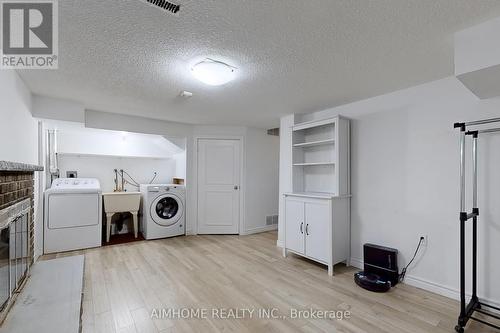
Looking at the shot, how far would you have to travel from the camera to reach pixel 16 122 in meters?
2.22

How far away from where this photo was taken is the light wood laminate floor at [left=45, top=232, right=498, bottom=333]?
183 centimetres

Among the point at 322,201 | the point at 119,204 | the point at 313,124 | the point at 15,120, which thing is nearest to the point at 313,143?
the point at 313,124

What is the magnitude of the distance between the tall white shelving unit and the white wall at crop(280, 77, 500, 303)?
19 centimetres

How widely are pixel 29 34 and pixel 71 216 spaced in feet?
9.15

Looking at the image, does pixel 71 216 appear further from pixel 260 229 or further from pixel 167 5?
pixel 167 5

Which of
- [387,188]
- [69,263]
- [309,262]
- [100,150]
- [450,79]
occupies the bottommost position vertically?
[309,262]

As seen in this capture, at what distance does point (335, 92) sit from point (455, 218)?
1727 millimetres

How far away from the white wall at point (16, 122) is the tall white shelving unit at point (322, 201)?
2.98 meters

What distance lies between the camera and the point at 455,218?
2.26m

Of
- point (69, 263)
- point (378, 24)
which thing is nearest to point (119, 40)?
point (378, 24)

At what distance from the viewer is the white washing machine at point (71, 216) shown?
342cm

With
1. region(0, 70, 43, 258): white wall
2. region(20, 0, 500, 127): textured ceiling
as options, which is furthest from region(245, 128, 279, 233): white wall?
region(0, 70, 43, 258): white wall

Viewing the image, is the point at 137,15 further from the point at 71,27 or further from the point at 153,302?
the point at 153,302

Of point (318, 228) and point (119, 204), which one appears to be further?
point (119, 204)
